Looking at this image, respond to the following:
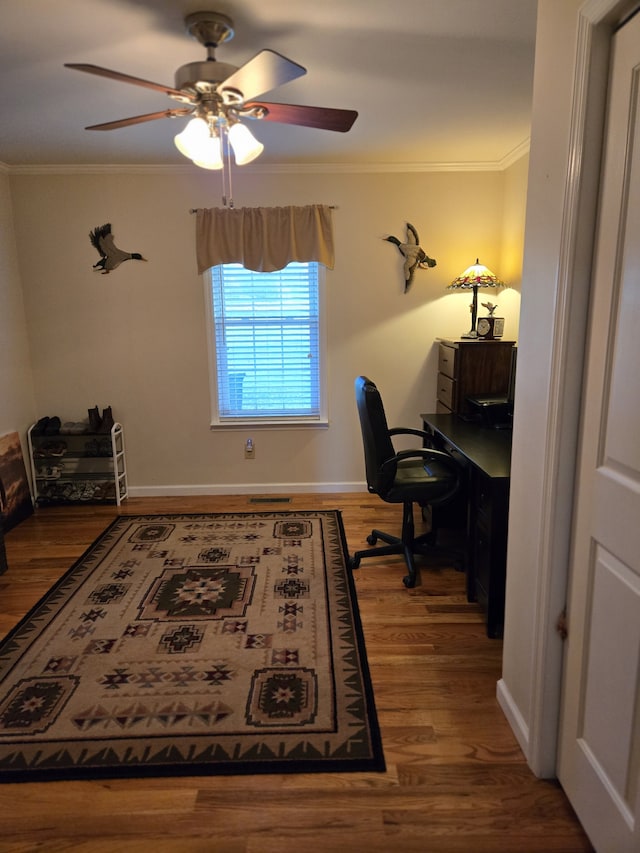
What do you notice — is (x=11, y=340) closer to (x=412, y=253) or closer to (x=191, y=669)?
(x=191, y=669)

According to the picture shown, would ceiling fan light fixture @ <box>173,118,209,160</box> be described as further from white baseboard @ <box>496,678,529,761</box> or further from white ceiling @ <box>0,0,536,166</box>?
white baseboard @ <box>496,678,529,761</box>

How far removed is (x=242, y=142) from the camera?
1.96 m

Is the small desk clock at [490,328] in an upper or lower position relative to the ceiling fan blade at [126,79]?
lower

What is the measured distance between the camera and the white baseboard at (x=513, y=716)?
1605 millimetres

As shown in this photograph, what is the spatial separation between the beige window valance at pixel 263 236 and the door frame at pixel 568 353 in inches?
103

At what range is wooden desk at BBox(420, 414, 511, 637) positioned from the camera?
2146 millimetres

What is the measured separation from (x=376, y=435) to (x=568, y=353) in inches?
51.2

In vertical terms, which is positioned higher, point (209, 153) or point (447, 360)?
point (209, 153)

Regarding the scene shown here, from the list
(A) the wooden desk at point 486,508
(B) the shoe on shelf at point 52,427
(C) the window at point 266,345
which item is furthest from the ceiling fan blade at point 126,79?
(B) the shoe on shelf at point 52,427

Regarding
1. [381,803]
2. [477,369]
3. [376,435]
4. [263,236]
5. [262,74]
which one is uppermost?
[262,74]

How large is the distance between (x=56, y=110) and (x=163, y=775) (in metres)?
3.12

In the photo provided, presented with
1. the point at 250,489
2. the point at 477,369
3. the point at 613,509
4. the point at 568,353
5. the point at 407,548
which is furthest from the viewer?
the point at 250,489

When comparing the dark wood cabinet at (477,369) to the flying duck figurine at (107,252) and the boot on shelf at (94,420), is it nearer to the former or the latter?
the flying duck figurine at (107,252)

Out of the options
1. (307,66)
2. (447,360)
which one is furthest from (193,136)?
(447,360)
